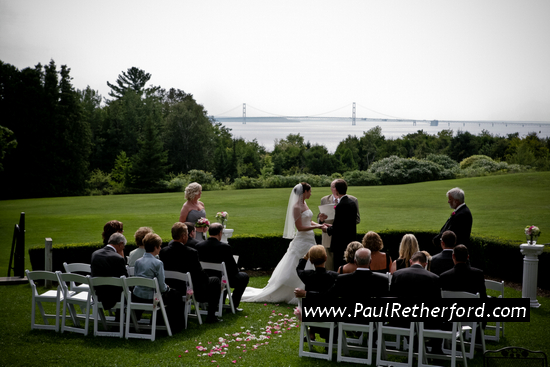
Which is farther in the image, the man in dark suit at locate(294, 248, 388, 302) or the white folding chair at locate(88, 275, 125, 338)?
the white folding chair at locate(88, 275, 125, 338)

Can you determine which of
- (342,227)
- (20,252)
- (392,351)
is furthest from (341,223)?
(20,252)

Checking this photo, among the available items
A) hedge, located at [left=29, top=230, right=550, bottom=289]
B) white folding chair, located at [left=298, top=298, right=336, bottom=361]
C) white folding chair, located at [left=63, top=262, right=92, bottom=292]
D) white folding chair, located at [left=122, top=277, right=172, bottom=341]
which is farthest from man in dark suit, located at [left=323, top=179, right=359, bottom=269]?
white folding chair, located at [left=63, top=262, right=92, bottom=292]

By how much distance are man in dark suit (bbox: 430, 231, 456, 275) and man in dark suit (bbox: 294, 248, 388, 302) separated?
1.19 meters

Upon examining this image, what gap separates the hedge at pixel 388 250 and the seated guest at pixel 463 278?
4.98m

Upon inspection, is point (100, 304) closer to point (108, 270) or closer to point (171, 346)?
point (108, 270)

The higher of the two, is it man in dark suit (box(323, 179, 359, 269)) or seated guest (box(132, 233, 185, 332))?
man in dark suit (box(323, 179, 359, 269))

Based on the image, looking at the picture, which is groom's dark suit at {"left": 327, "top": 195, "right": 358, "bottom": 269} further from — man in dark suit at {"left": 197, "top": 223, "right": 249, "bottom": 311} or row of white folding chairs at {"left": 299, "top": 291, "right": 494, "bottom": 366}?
row of white folding chairs at {"left": 299, "top": 291, "right": 494, "bottom": 366}

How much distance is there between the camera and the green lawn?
19297mm

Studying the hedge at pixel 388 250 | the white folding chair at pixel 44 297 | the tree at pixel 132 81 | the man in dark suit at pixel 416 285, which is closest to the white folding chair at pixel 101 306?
the white folding chair at pixel 44 297

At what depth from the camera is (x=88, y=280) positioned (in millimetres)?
6043

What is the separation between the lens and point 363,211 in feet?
84.0

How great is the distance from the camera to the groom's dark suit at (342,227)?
7641mm

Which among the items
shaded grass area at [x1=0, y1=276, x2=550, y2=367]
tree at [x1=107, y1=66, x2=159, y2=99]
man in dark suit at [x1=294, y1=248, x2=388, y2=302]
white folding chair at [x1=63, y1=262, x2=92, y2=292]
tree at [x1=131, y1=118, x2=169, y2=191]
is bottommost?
shaded grass area at [x1=0, y1=276, x2=550, y2=367]

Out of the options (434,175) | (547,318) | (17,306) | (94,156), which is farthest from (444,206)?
(94,156)
